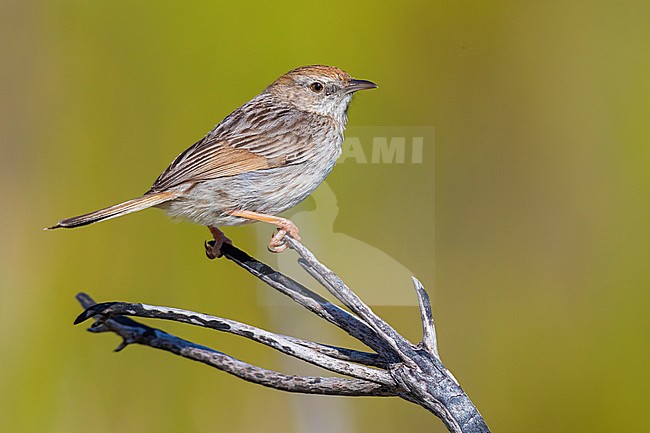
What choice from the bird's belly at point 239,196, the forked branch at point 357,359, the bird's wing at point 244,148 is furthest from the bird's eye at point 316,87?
the forked branch at point 357,359

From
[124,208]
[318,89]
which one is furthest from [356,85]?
[124,208]

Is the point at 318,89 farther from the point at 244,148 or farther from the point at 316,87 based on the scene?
the point at 244,148

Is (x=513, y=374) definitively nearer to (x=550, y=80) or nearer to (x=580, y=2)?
(x=550, y=80)

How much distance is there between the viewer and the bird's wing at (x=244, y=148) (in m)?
2.63

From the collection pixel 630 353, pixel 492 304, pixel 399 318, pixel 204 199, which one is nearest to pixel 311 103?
pixel 204 199

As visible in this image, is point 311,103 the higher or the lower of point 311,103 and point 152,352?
the higher

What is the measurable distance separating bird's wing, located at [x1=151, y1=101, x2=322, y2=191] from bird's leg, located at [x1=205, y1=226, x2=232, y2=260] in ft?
0.78

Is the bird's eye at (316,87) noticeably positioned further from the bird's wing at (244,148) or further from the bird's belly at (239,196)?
the bird's belly at (239,196)

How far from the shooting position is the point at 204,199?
2609 mm

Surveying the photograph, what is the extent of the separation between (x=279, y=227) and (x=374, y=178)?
1017 millimetres

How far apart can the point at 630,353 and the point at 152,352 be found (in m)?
1.94

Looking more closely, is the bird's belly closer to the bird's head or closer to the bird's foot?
the bird's foot

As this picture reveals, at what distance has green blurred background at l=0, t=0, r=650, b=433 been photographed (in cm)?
325

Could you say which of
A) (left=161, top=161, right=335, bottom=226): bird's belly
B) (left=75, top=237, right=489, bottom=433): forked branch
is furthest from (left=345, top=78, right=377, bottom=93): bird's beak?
(left=75, top=237, right=489, bottom=433): forked branch
